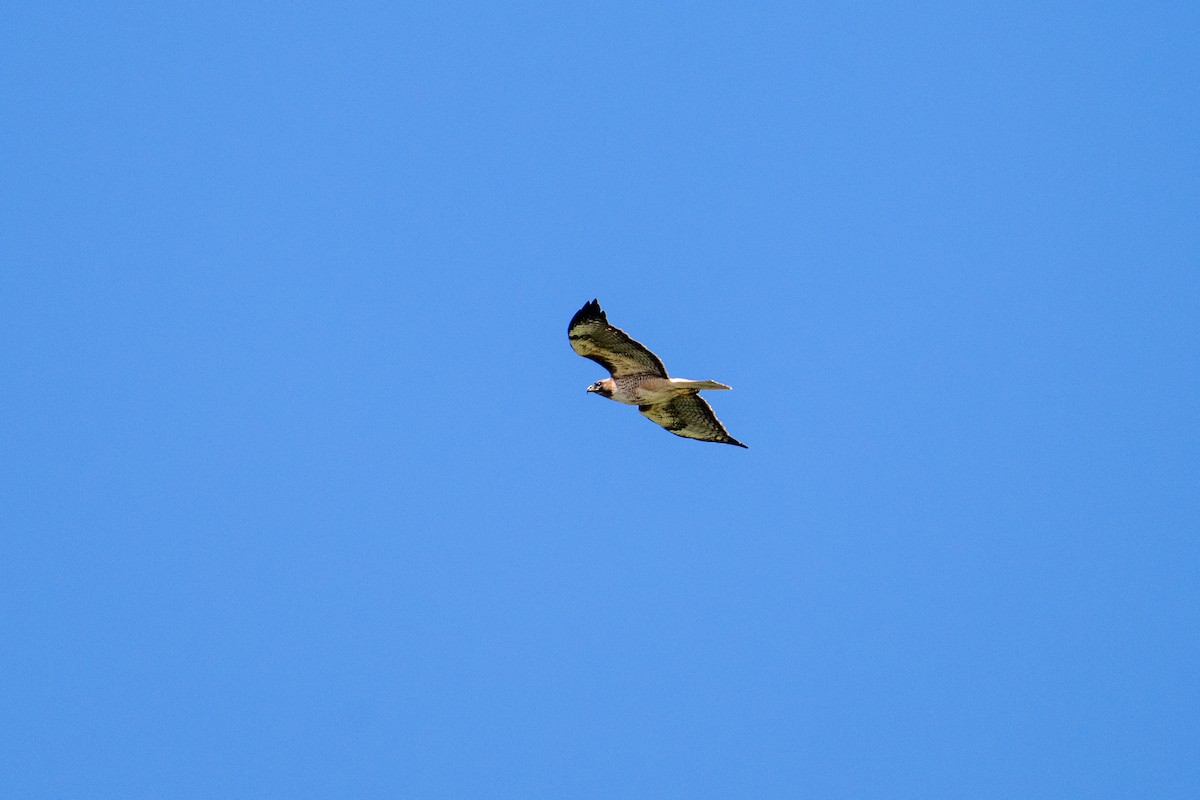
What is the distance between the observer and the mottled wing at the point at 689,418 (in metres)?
19.9

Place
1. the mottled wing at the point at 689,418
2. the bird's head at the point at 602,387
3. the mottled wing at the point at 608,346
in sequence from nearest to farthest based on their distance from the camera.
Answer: the mottled wing at the point at 608,346
the bird's head at the point at 602,387
the mottled wing at the point at 689,418

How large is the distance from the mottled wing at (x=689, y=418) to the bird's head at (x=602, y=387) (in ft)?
2.53

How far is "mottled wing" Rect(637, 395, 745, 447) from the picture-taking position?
19.9m

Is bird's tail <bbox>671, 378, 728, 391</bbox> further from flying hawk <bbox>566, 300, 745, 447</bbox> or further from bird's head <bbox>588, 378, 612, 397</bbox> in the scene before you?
bird's head <bbox>588, 378, 612, 397</bbox>

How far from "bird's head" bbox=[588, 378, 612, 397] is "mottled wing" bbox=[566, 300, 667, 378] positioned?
139 mm

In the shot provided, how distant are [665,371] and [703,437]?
204 centimetres

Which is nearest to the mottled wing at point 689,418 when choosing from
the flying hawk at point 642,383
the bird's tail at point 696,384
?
the flying hawk at point 642,383

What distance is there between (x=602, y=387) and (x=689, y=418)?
5.56ft

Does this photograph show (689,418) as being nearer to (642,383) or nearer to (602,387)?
(642,383)

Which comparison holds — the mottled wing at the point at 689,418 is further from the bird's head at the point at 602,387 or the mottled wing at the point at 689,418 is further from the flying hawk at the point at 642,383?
the bird's head at the point at 602,387

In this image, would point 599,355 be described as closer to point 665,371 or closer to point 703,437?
point 665,371

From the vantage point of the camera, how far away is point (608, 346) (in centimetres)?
1859

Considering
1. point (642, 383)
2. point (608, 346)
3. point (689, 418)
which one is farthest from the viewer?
point (689, 418)

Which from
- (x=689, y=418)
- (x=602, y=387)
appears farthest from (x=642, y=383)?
(x=689, y=418)
